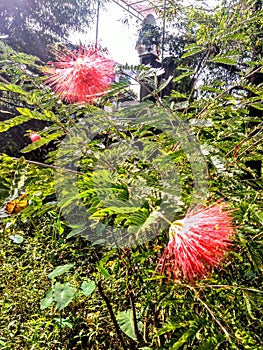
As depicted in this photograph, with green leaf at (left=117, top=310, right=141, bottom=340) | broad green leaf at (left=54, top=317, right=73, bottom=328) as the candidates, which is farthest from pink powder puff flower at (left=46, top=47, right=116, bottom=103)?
broad green leaf at (left=54, top=317, right=73, bottom=328)

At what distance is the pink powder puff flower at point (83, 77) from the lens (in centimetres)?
72

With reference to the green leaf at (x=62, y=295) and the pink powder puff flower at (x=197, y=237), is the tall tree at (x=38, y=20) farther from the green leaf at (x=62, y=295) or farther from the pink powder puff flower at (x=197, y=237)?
the pink powder puff flower at (x=197, y=237)

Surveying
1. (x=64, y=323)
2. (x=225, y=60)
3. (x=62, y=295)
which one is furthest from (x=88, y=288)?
(x=225, y=60)

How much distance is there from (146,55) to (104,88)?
3.51m

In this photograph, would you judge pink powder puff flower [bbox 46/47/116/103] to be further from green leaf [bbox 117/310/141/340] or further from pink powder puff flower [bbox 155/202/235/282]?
green leaf [bbox 117/310/141/340]

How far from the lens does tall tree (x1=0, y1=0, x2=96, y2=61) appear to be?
12.8ft

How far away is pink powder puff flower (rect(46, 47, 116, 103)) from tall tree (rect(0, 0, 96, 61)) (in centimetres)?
345

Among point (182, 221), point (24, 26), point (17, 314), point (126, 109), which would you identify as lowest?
point (17, 314)

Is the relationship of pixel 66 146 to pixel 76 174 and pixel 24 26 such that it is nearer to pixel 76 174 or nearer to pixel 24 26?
pixel 76 174

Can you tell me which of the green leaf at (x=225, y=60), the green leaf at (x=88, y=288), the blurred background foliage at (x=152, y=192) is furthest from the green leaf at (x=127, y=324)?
the green leaf at (x=225, y=60)

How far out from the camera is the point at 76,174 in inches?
25.0

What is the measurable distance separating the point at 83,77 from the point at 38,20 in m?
3.84

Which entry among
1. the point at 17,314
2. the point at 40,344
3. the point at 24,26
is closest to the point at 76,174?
the point at 40,344

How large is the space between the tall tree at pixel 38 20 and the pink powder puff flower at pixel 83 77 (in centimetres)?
345
